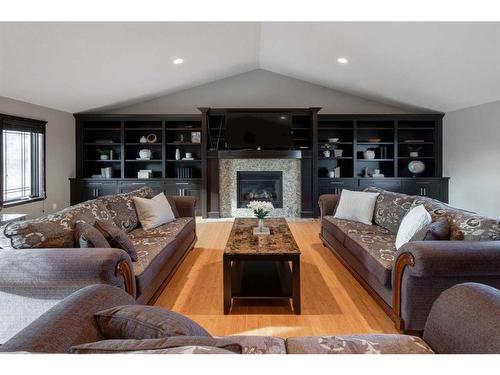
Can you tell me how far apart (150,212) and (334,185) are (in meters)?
4.29

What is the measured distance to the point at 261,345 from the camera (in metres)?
1.23

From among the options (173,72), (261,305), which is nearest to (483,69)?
(261,305)

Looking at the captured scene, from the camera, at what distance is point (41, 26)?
339 centimetres

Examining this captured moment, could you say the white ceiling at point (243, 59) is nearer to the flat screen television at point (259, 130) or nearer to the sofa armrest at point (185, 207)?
the flat screen television at point (259, 130)

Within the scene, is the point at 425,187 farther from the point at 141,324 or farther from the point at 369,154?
the point at 141,324

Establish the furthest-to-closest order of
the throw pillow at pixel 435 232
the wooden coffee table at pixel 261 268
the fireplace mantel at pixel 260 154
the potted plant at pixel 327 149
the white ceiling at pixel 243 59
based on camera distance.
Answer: the potted plant at pixel 327 149, the fireplace mantel at pixel 260 154, the white ceiling at pixel 243 59, the wooden coffee table at pixel 261 268, the throw pillow at pixel 435 232

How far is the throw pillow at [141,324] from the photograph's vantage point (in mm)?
978

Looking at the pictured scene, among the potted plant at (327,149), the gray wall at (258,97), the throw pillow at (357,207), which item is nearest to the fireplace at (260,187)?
the potted plant at (327,149)

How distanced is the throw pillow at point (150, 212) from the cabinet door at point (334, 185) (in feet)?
12.8

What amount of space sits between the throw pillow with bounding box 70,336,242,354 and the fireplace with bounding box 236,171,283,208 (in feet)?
19.6
